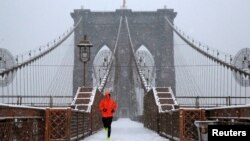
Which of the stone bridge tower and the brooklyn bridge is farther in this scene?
the stone bridge tower

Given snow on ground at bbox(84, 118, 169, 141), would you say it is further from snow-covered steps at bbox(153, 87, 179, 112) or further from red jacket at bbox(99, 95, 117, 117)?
red jacket at bbox(99, 95, 117, 117)

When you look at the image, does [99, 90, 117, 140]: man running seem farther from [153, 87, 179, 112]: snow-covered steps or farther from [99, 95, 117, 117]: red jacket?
[153, 87, 179, 112]: snow-covered steps

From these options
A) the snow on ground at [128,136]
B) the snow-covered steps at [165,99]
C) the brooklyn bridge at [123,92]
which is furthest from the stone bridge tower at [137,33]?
the snow on ground at [128,136]

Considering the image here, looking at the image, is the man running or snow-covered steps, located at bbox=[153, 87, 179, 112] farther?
snow-covered steps, located at bbox=[153, 87, 179, 112]

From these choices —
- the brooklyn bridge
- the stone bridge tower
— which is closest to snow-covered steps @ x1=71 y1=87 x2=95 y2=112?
the brooklyn bridge

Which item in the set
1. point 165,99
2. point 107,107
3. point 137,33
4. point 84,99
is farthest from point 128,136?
point 137,33

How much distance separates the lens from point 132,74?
195 feet

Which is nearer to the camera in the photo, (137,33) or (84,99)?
(84,99)

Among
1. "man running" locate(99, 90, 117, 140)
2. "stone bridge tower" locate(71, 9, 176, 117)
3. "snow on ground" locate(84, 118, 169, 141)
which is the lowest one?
"snow on ground" locate(84, 118, 169, 141)

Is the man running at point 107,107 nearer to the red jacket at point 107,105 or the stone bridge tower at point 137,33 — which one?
the red jacket at point 107,105

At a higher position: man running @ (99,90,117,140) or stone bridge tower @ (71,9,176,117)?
stone bridge tower @ (71,9,176,117)

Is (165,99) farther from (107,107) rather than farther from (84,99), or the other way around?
(107,107)

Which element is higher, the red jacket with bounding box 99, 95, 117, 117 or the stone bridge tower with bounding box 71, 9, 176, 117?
the stone bridge tower with bounding box 71, 9, 176, 117

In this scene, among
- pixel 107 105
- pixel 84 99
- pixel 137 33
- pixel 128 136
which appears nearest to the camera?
pixel 107 105
